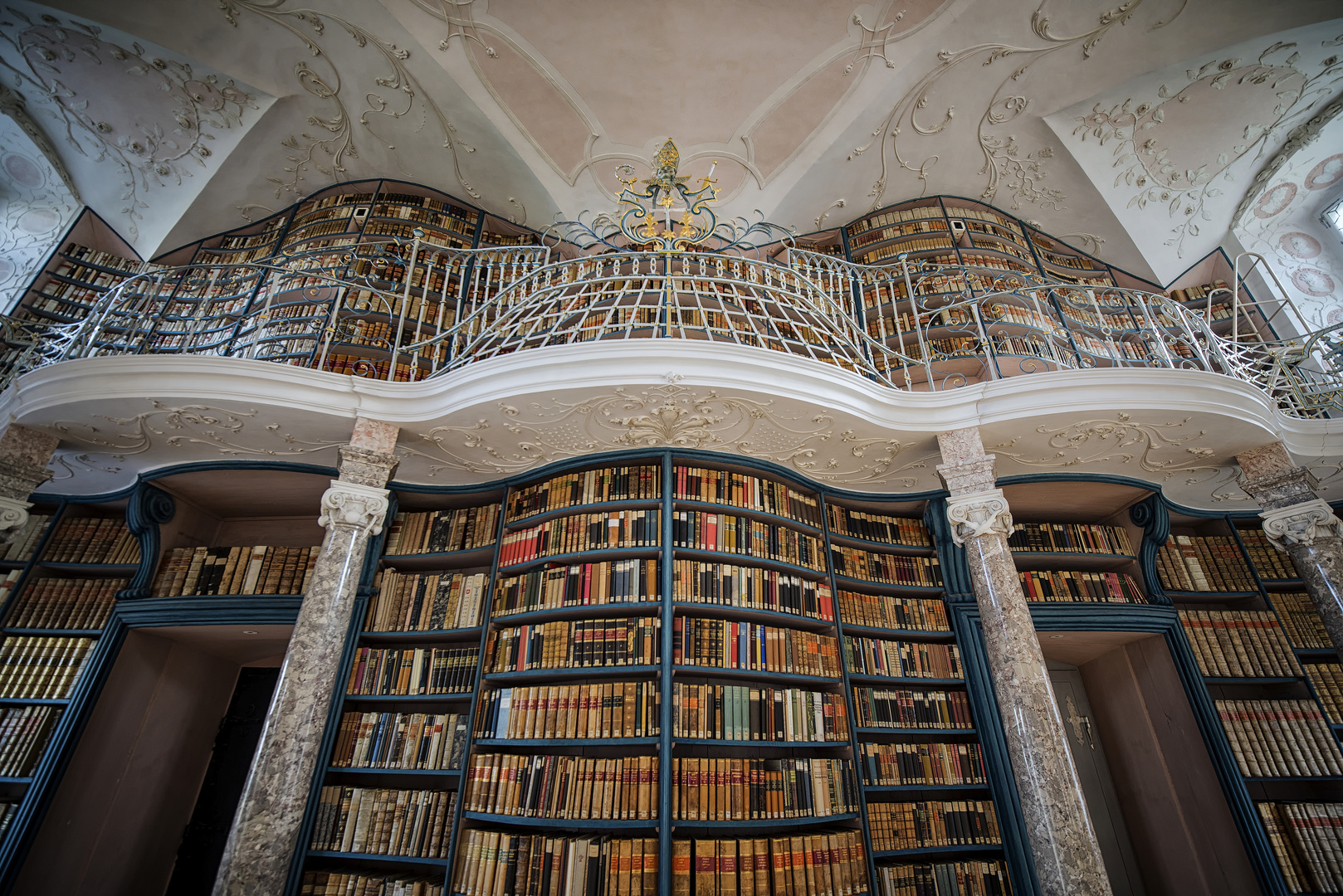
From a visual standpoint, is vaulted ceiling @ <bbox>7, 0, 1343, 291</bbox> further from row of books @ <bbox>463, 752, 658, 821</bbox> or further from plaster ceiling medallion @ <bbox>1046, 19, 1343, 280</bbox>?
row of books @ <bbox>463, 752, 658, 821</bbox>

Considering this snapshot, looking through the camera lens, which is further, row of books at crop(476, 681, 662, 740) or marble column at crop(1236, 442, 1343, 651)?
marble column at crop(1236, 442, 1343, 651)

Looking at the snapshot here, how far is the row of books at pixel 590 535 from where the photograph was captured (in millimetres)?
3055

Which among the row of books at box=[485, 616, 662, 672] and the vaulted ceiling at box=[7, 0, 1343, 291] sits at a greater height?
the vaulted ceiling at box=[7, 0, 1343, 291]

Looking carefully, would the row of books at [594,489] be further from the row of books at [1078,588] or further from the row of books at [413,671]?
the row of books at [1078,588]

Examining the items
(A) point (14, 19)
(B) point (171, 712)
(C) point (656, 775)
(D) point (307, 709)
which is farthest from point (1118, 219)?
(A) point (14, 19)

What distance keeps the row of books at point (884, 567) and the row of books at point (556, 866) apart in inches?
67.9

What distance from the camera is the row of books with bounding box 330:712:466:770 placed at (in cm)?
294

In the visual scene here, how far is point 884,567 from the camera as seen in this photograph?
11.8 ft

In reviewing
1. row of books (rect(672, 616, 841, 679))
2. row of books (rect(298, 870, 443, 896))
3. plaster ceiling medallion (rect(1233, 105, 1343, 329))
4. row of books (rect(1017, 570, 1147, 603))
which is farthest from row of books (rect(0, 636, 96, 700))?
plaster ceiling medallion (rect(1233, 105, 1343, 329))

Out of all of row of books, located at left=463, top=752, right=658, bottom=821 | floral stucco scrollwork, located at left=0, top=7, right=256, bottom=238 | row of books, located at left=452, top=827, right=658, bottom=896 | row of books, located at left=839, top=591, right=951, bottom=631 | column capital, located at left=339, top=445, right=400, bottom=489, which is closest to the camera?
row of books, located at left=452, top=827, right=658, bottom=896

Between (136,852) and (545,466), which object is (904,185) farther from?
(136,852)

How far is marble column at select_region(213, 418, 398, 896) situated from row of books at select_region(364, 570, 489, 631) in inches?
24.4

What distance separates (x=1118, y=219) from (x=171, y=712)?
27.8ft

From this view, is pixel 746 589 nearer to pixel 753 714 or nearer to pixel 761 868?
pixel 753 714
